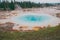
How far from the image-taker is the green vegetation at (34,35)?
6.93 ft

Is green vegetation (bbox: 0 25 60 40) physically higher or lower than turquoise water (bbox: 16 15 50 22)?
lower

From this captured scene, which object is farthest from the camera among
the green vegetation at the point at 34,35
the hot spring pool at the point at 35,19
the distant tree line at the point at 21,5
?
the distant tree line at the point at 21,5

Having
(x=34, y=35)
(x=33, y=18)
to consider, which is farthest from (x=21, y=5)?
(x=34, y=35)

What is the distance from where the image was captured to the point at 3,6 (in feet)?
7.73

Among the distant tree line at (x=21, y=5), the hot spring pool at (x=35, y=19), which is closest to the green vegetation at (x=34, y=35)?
the hot spring pool at (x=35, y=19)

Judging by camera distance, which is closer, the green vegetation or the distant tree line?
the green vegetation

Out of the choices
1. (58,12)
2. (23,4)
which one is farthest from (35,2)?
(58,12)

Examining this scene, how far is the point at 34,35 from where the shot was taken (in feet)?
7.00

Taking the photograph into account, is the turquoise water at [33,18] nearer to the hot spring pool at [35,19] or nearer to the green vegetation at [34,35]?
the hot spring pool at [35,19]

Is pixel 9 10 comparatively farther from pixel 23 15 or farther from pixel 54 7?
pixel 54 7

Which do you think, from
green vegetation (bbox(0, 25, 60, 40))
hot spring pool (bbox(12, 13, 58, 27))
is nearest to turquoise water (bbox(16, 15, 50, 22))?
hot spring pool (bbox(12, 13, 58, 27))

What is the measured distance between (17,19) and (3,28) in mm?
277

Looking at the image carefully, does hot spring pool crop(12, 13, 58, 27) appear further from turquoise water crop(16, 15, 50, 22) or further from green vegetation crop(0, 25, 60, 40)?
green vegetation crop(0, 25, 60, 40)

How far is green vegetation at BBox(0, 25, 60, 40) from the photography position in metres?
2.11
